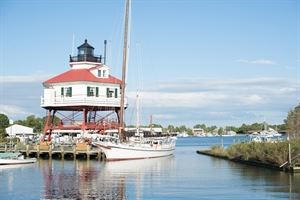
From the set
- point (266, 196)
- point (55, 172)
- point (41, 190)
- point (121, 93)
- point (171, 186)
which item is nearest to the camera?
point (266, 196)

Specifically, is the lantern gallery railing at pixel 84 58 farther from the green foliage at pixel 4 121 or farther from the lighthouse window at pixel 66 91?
the green foliage at pixel 4 121

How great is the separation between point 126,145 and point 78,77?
38.2ft

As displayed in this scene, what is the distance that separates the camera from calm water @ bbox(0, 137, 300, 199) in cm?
3122

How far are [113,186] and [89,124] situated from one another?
3372cm

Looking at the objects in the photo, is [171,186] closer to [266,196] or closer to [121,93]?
[266,196]

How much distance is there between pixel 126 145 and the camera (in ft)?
208

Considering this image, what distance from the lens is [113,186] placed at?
35.5 meters

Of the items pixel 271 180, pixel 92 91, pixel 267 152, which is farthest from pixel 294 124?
pixel 271 180

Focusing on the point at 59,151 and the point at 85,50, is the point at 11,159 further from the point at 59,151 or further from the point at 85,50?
the point at 85,50

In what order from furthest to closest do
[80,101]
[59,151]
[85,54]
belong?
[85,54] < [80,101] < [59,151]

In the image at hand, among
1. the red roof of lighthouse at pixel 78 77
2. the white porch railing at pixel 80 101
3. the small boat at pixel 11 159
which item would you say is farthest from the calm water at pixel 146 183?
the red roof of lighthouse at pixel 78 77

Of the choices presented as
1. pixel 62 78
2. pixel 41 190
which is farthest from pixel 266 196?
pixel 62 78

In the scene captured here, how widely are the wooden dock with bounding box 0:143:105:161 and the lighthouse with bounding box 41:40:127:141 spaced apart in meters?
3.04

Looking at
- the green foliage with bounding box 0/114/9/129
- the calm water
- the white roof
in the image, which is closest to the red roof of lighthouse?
the calm water
